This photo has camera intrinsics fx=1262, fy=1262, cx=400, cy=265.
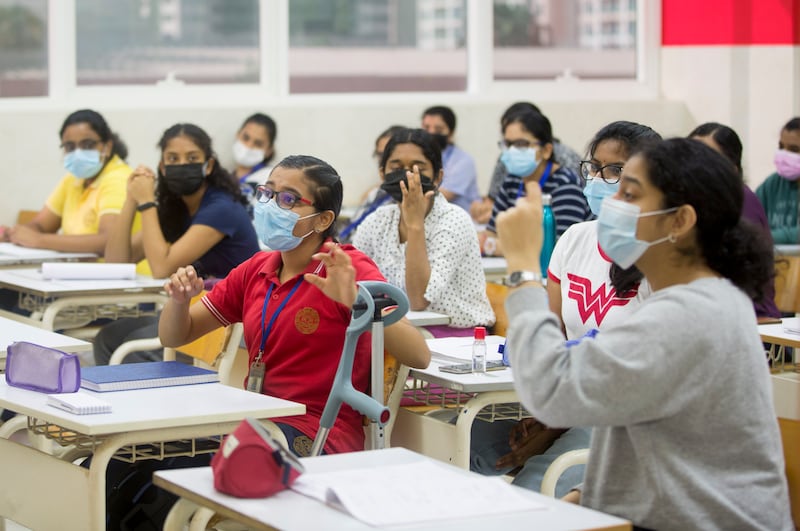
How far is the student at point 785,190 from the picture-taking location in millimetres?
6371

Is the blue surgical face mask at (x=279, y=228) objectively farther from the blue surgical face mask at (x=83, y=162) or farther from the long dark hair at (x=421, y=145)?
the blue surgical face mask at (x=83, y=162)

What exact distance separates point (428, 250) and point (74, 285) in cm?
133

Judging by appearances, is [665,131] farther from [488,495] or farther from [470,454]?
[488,495]

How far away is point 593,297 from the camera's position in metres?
3.06

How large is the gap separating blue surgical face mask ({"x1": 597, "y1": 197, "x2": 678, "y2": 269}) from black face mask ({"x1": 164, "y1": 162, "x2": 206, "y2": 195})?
2.91 metres

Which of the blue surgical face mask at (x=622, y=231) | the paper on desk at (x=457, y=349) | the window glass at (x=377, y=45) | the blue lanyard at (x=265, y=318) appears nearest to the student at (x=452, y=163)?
the window glass at (x=377, y=45)

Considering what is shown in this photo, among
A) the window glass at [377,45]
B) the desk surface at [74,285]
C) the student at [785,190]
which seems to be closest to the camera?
the desk surface at [74,285]

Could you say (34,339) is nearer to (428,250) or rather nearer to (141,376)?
(141,376)

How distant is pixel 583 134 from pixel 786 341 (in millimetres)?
4837

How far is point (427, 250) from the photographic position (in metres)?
4.17

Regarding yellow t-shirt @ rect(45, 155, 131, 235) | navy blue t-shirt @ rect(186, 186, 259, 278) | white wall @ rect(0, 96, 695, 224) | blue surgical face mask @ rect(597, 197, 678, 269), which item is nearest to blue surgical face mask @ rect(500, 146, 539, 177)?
navy blue t-shirt @ rect(186, 186, 259, 278)

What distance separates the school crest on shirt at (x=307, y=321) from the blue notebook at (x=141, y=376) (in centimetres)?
24

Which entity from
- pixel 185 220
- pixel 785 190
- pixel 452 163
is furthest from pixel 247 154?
pixel 785 190

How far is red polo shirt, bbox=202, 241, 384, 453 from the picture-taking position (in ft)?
9.77
